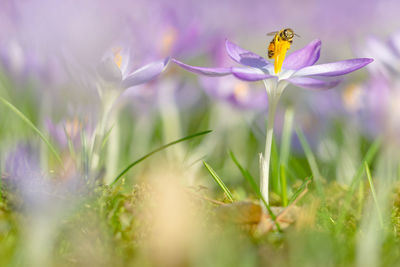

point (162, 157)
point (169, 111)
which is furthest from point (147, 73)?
point (169, 111)

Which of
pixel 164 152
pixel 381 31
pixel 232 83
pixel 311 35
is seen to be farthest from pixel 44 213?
pixel 311 35

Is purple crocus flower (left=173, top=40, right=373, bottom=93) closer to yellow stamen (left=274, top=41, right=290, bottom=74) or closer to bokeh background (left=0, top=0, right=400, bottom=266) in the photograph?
yellow stamen (left=274, top=41, right=290, bottom=74)

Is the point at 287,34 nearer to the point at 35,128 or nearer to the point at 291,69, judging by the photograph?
the point at 291,69

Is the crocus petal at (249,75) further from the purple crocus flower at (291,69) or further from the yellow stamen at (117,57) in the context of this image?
the yellow stamen at (117,57)

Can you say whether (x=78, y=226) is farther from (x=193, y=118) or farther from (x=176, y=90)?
(x=193, y=118)

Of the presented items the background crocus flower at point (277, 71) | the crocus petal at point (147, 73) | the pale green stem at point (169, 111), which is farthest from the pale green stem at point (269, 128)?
the pale green stem at point (169, 111)

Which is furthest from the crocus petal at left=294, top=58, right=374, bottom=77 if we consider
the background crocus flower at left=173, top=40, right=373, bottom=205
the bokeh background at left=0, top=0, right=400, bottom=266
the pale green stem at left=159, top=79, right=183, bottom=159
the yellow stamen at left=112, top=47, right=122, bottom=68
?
the pale green stem at left=159, top=79, right=183, bottom=159

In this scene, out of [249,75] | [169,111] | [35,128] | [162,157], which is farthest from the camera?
[169,111]

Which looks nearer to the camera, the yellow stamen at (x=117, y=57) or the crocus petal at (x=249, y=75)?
the crocus petal at (x=249, y=75)
